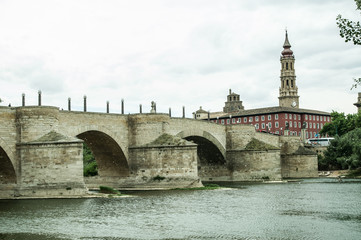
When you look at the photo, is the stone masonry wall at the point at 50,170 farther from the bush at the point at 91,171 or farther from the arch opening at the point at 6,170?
the bush at the point at 91,171

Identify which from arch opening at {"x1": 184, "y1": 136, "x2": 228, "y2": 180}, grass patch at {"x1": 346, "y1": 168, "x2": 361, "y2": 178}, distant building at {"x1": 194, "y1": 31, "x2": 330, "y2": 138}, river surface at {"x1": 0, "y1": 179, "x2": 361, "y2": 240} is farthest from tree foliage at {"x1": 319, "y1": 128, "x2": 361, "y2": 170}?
river surface at {"x1": 0, "y1": 179, "x2": 361, "y2": 240}

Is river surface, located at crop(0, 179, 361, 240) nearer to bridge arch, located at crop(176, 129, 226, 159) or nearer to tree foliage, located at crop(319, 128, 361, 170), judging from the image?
bridge arch, located at crop(176, 129, 226, 159)

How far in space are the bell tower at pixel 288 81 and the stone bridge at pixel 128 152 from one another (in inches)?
2462

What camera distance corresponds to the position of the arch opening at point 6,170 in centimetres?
4109

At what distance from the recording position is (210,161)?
234ft

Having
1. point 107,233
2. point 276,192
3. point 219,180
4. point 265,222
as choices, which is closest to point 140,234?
point 107,233

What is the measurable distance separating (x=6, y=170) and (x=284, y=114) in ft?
295

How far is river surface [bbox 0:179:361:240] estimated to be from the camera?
83.4 ft

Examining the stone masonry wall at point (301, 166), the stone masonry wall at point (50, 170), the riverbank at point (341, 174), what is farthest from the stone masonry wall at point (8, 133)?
the stone masonry wall at point (301, 166)

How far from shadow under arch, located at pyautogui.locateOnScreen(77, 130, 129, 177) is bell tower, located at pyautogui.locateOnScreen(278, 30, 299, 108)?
9365cm

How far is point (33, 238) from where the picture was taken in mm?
24531

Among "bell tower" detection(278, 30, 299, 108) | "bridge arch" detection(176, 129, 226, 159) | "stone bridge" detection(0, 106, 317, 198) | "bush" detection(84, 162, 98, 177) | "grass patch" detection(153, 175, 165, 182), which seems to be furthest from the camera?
"bell tower" detection(278, 30, 299, 108)

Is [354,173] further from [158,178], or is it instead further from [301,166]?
[158,178]

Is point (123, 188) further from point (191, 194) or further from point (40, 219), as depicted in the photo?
point (40, 219)
